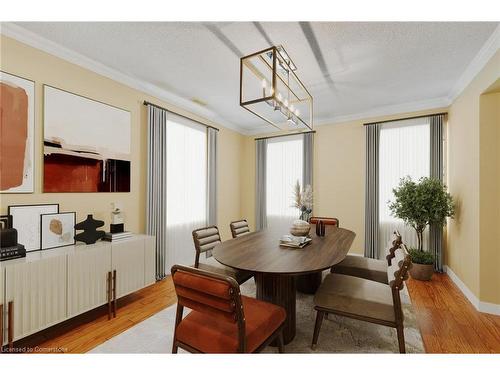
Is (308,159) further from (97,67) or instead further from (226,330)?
(226,330)

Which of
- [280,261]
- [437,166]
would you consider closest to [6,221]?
[280,261]

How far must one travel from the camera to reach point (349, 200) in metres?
4.56

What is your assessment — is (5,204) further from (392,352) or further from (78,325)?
(392,352)

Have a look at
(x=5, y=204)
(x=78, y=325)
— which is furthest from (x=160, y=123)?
(x=78, y=325)

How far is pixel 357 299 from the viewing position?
180 cm

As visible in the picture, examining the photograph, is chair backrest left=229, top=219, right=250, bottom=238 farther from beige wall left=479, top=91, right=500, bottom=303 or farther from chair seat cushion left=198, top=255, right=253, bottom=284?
beige wall left=479, top=91, right=500, bottom=303

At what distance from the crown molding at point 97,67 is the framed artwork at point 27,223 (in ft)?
5.18

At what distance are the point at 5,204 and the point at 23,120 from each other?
2.63ft

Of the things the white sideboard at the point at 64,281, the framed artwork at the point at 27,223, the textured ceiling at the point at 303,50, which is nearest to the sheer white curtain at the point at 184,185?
the textured ceiling at the point at 303,50

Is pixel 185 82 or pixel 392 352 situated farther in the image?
pixel 185 82

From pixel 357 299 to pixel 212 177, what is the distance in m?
3.44

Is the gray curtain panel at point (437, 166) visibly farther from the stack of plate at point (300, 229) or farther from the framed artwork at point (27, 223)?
the framed artwork at point (27, 223)

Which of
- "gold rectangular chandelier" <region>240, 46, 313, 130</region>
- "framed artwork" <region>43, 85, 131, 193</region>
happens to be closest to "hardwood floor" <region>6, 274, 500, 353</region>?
"framed artwork" <region>43, 85, 131, 193</region>

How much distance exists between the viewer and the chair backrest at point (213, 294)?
1204 mm
